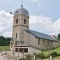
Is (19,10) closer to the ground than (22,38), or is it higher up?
higher up

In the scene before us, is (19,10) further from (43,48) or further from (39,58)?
(39,58)

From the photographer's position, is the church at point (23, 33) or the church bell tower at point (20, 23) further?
the church bell tower at point (20, 23)

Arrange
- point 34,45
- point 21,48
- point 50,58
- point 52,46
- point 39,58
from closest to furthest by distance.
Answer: point 50,58, point 39,58, point 21,48, point 34,45, point 52,46

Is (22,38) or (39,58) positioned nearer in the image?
(39,58)

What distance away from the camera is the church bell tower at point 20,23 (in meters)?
55.5

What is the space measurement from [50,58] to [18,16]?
32059mm

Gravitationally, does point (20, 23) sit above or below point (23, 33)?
above

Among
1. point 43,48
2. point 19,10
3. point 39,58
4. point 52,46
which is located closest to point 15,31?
point 19,10

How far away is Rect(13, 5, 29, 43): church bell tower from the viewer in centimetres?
5553

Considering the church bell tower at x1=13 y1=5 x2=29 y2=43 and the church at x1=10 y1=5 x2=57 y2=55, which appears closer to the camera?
the church at x1=10 y1=5 x2=57 y2=55

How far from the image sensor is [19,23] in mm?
55719

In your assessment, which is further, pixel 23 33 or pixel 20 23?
pixel 23 33

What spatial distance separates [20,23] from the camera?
55.6m

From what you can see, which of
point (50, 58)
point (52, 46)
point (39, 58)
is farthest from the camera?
point (52, 46)
